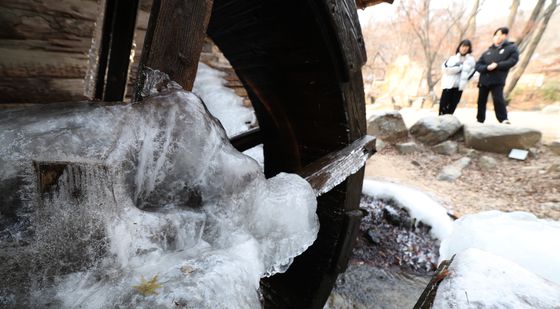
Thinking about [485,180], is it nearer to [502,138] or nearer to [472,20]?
[502,138]

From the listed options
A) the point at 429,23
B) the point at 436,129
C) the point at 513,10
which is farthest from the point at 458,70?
the point at 429,23

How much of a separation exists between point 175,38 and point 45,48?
1581 millimetres

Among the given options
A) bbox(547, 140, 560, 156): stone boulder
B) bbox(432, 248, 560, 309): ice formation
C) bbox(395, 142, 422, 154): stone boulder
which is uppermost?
bbox(547, 140, 560, 156): stone boulder

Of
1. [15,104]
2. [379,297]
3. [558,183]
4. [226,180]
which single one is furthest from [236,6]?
[558,183]

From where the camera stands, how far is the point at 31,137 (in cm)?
68

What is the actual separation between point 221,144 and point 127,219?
40 cm

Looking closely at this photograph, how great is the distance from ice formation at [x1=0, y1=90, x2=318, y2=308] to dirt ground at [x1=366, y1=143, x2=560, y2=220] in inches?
168

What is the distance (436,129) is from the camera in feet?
21.9

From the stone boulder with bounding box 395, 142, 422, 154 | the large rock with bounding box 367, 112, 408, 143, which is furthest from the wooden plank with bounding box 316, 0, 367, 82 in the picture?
the large rock with bounding box 367, 112, 408, 143

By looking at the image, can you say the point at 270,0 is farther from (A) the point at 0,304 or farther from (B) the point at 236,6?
(A) the point at 0,304

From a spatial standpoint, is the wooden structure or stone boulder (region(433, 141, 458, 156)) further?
stone boulder (region(433, 141, 458, 156))

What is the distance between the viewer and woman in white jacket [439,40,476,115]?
6.60 m

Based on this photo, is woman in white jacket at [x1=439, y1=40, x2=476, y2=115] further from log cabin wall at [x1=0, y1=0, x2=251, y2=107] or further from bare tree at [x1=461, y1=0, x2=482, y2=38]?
bare tree at [x1=461, y1=0, x2=482, y2=38]

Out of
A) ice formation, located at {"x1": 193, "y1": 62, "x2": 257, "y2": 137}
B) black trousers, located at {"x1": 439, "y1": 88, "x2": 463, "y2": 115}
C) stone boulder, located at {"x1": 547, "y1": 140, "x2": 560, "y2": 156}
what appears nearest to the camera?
ice formation, located at {"x1": 193, "y1": 62, "x2": 257, "y2": 137}
